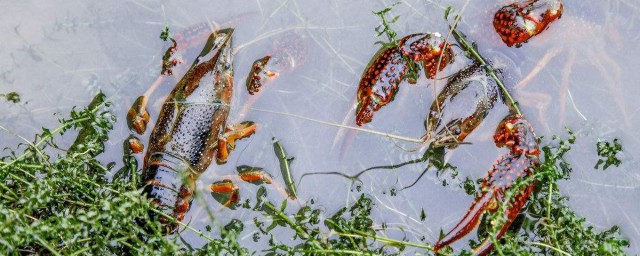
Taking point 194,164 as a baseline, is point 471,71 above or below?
above

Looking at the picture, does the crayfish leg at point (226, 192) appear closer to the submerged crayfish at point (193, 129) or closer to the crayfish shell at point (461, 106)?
the submerged crayfish at point (193, 129)

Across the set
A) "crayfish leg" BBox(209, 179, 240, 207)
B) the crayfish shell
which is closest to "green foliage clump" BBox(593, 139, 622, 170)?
the crayfish shell

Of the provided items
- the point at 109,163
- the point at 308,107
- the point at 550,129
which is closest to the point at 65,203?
the point at 109,163

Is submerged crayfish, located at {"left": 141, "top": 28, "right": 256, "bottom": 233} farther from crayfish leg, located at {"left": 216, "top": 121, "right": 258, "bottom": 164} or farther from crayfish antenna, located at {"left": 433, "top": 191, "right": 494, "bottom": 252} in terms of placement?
crayfish antenna, located at {"left": 433, "top": 191, "right": 494, "bottom": 252}

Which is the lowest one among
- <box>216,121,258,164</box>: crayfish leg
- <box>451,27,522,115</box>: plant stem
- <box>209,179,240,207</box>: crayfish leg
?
<box>209,179,240,207</box>: crayfish leg

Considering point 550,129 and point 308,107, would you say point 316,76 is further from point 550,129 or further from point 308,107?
point 550,129

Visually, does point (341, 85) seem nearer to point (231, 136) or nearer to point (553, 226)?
point (231, 136)

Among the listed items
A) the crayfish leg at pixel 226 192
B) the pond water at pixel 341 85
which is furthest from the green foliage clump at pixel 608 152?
the crayfish leg at pixel 226 192
